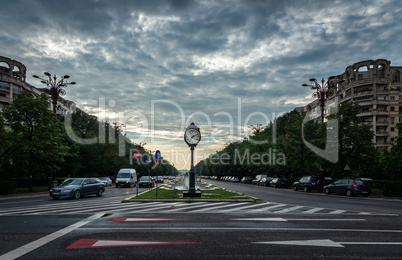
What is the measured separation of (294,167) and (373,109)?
38043mm

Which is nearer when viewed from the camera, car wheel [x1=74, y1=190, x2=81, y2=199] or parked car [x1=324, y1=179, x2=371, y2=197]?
car wheel [x1=74, y1=190, x2=81, y2=199]

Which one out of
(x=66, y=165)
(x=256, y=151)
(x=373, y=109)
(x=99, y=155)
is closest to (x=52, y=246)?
(x=66, y=165)

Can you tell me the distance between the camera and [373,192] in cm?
2709

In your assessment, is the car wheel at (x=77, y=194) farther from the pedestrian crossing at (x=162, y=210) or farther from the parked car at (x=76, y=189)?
the pedestrian crossing at (x=162, y=210)

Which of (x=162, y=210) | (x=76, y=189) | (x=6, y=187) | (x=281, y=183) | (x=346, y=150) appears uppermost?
(x=346, y=150)

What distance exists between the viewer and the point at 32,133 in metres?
28.5

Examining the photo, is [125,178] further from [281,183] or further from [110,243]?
[110,243]

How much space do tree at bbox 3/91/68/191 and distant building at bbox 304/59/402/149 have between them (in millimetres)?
57011

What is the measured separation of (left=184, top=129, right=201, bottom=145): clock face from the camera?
23.1 m

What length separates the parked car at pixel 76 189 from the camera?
20203 mm

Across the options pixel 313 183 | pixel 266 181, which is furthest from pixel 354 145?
pixel 266 181

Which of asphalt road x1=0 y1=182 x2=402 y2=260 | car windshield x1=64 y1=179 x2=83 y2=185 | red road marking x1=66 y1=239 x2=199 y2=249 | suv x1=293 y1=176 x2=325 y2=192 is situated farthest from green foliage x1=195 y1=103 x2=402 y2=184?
red road marking x1=66 y1=239 x2=199 y2=249

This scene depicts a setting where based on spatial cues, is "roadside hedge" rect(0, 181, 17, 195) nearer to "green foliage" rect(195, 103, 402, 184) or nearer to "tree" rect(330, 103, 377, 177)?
"green foliage" rect(195, 103, 402, 184)

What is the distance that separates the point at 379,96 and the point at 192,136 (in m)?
62.8
